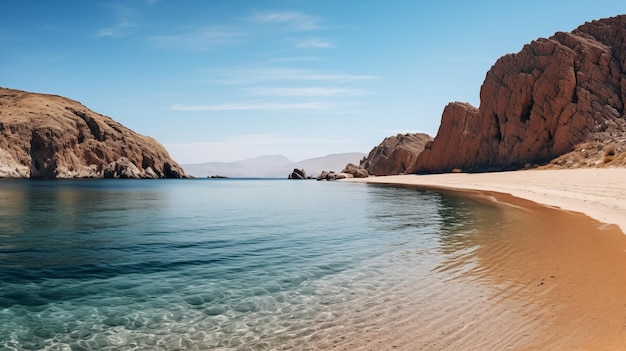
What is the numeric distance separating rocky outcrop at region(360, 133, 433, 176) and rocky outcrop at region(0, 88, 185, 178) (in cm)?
9189

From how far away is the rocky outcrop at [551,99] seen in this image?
213 feet

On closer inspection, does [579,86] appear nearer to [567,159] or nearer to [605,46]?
[605,46]

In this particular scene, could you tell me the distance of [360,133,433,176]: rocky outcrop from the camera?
388 feet

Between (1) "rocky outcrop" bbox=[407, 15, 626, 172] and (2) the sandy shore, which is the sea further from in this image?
(1) "rocky outcrop" bbox=[407, 15, 626, 172]

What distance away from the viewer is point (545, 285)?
830cm

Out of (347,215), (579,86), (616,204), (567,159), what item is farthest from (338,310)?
(579,86)

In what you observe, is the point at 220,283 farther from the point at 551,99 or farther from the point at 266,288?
the point at 551,99

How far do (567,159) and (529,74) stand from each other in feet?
69.8

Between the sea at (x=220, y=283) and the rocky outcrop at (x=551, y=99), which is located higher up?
the rocky outcrop at (x=551, y=99)

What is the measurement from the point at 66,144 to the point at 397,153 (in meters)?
114

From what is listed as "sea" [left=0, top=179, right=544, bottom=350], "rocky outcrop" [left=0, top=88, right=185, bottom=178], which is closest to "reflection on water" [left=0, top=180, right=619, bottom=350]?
"sea" [left=0, top=179, right=544, bottom=350]

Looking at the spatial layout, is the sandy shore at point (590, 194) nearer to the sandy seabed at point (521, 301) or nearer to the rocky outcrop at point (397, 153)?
the sandy seabed at point (521, 301)

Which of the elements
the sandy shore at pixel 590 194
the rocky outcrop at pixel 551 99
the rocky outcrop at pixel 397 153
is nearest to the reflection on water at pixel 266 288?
the sandy shore at pixel 590 194

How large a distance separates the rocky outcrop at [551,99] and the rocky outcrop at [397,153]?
31.3 meters
